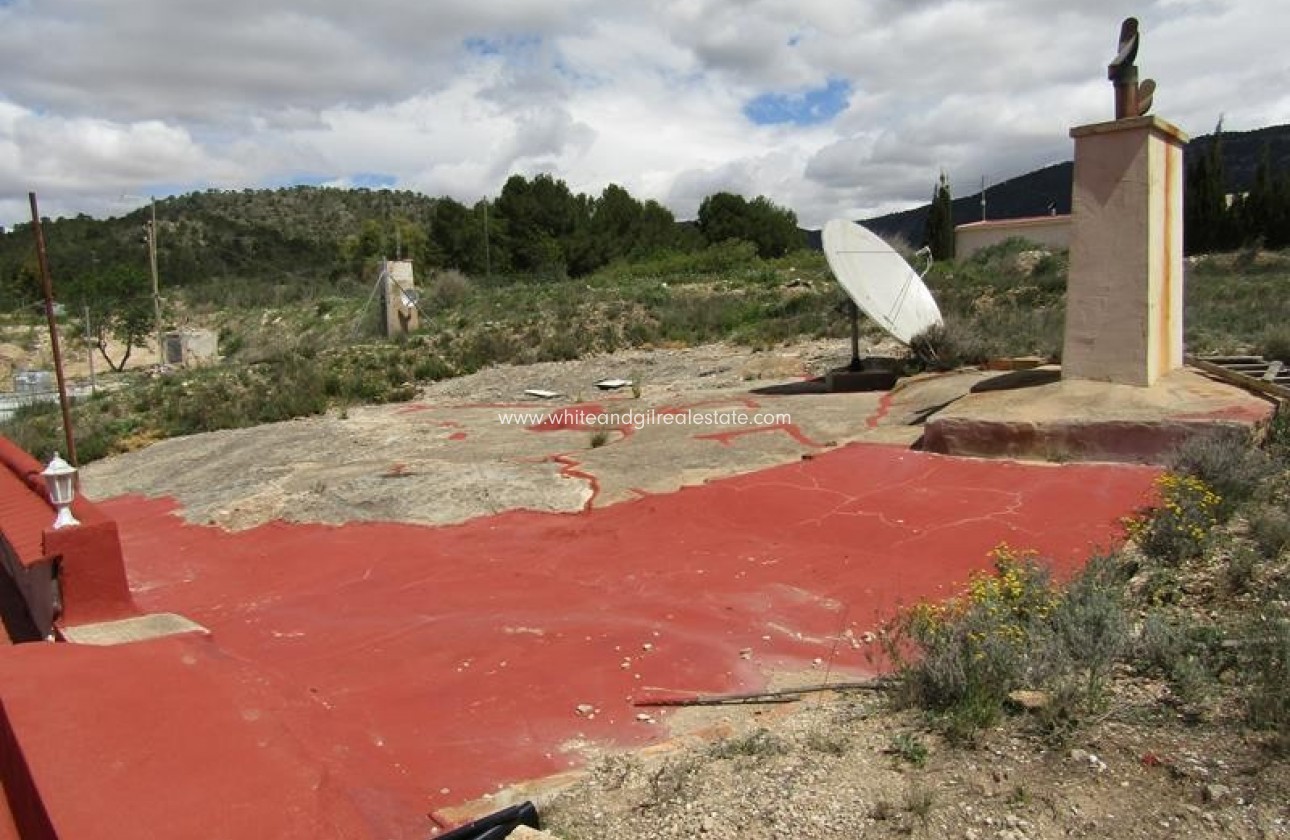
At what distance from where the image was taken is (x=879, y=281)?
14.8 metres

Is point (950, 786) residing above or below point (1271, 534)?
below

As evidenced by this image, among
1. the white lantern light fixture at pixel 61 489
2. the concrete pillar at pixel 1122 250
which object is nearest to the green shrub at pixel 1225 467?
the concrete pillar at pixel 1122 250

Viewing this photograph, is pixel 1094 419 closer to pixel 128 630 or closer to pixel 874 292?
pixel 874 292

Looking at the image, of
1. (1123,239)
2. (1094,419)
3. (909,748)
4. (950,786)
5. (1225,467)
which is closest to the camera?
(950,786)

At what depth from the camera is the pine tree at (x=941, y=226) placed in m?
50.8

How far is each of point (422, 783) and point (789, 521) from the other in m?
4.66

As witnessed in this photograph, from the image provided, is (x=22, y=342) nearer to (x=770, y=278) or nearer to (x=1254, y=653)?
(x=770, y=278)

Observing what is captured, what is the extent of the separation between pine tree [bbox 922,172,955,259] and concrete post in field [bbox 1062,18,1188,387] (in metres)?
42.5

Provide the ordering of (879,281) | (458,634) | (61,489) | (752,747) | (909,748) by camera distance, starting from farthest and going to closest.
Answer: (879,281) → (458,634) → (61,489) → (752,747) → (909,748)

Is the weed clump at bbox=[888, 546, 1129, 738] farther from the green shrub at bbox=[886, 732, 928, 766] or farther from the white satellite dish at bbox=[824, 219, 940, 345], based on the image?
the white satellite dish at bbox=[824, 219, 940, 345]

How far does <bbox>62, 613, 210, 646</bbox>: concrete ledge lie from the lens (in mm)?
4902

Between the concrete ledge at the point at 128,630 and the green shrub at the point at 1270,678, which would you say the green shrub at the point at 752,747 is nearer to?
→ the green shrub at the point at 1270,678

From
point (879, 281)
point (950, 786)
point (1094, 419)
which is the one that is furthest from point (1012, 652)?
point (879, 281)

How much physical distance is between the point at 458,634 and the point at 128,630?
6.06ft
